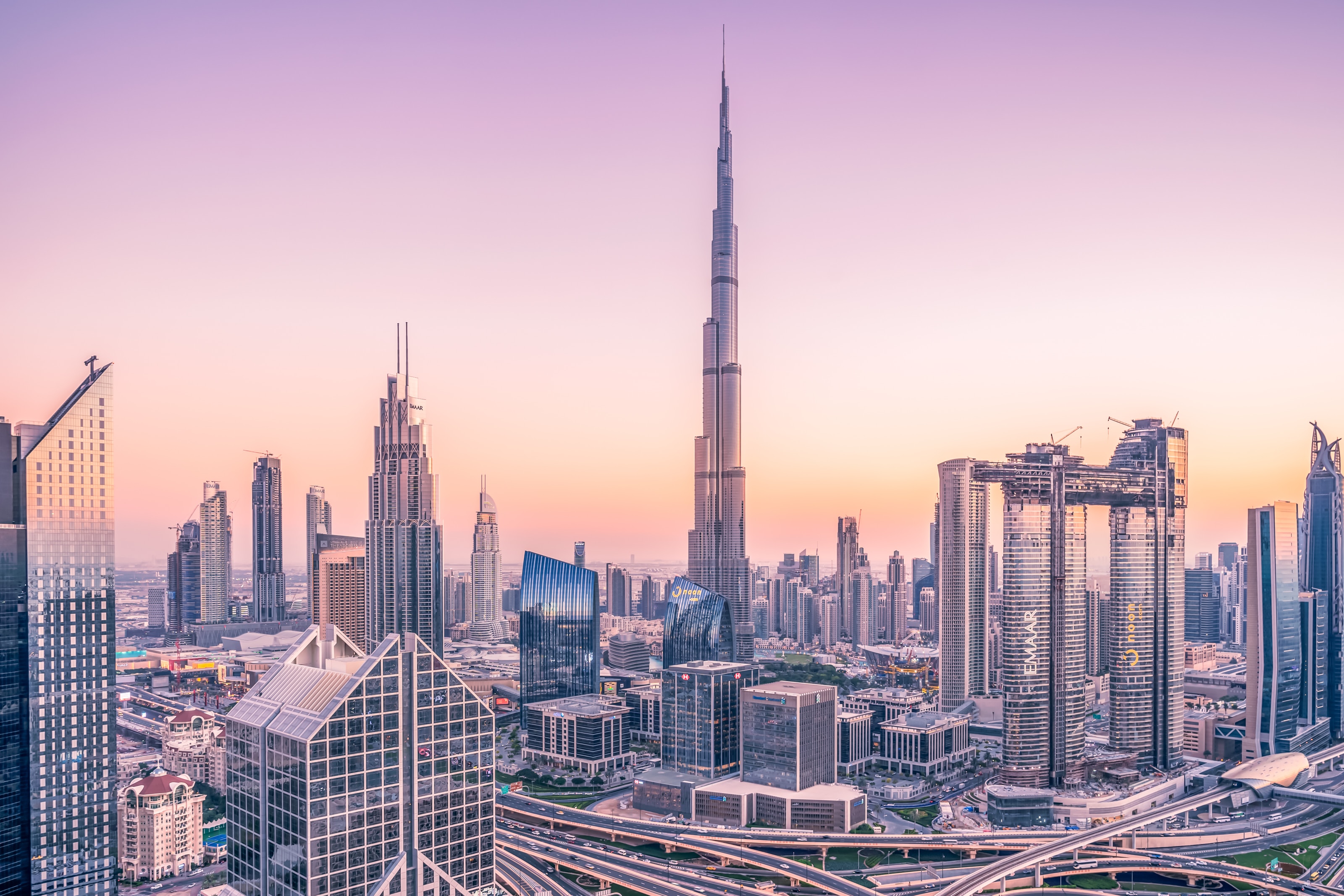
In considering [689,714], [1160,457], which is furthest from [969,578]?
[689,714]

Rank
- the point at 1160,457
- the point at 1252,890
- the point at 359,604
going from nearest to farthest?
the point at 1252,890 < the point at 1160,457 < the point at 359,604

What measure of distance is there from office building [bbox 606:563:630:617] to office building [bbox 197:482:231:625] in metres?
52.3

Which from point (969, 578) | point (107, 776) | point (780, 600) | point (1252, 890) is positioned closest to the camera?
point (107, 776)

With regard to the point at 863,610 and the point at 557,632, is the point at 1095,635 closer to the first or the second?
the point at 863,610

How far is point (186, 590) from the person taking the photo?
326 ft

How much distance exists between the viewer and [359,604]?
8350 cm

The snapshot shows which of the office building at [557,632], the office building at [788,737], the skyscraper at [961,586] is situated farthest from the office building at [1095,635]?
the office building at [788,737]

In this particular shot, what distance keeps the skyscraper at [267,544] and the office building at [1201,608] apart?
295 feet

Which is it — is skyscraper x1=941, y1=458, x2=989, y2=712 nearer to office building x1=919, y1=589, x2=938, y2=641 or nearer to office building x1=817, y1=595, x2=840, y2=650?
office building x1=817, y1=595, x2=840, y2=650

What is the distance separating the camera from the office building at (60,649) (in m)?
25.9

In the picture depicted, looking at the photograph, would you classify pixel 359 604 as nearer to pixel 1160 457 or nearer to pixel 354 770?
pixel 1160 457

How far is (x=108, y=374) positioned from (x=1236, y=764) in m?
55.8

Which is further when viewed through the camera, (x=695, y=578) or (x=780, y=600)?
(x=780, y=600)

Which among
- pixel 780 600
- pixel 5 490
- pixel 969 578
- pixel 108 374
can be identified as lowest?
pixel 780 600
